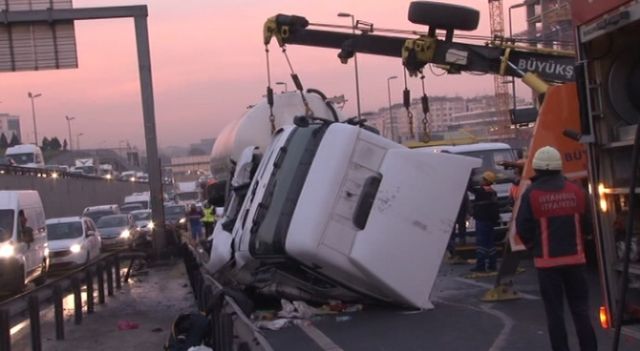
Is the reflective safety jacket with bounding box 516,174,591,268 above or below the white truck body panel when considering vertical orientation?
below

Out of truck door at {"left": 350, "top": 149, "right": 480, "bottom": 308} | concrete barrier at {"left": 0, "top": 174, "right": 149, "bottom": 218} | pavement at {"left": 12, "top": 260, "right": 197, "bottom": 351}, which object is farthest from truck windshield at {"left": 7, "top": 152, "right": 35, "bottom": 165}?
truck door at {"left": 350, "top": 149, "right": 480, "bottom": 308}

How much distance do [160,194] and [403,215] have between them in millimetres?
15393

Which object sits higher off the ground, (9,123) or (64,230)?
(9,123)

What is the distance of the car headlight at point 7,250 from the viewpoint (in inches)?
715

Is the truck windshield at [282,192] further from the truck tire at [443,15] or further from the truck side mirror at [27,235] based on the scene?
the truck side mirror at [27,235]

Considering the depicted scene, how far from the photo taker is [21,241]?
19250 mm

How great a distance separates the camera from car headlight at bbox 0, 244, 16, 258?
18159 mm

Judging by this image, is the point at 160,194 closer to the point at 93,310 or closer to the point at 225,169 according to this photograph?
the point at 225,169

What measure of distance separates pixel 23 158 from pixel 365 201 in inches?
2110

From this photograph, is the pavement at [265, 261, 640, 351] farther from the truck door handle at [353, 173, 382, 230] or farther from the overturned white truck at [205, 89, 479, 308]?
the truck door handle at [353, 173, 382, 230]

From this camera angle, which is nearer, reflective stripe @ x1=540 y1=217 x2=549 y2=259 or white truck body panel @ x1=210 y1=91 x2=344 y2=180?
reflective stripe @ x1=540 y1=217 x2=549 y2=259

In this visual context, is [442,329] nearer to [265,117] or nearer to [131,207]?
[265,117]

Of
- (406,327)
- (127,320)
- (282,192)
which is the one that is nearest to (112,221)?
(127,320)

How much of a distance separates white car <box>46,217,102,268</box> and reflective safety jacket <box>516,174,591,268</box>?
20.0m
